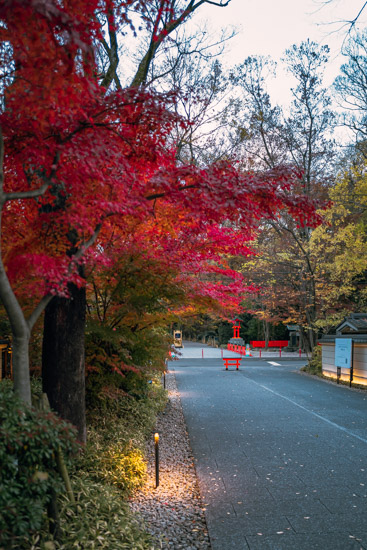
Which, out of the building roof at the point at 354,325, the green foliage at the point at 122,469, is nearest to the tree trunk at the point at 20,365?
the green foliage at the point at 122,469

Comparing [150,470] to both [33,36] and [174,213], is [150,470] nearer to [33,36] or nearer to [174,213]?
[174,213]

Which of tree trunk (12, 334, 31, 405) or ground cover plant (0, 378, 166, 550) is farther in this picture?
tree trunk (12, 334, 31, 405)

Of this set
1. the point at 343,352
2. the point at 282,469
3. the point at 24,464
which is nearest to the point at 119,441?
the point at 282,469

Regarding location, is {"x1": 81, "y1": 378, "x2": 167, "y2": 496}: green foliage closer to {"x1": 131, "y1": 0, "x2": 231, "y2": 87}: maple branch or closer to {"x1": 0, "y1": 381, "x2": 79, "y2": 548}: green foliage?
{"x1": 0, "y1": 381, "x2": 79, "y2": 548}: green foliage

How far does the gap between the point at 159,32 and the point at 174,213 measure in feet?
11.9

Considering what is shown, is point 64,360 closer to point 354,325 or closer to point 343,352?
point 343,352

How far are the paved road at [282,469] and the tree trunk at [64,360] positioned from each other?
2.22 meters

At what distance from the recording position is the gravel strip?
4.99m

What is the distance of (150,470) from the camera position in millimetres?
7211

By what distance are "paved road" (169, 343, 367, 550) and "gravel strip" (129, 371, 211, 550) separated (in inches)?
6.6

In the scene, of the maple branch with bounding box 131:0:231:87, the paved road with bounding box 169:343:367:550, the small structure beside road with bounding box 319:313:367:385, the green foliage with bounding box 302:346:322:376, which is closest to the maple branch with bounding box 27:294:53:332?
the paved road with bounding box 169:343:367:550

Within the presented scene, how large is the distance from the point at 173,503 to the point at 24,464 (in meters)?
2.84

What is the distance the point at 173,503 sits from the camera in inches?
235

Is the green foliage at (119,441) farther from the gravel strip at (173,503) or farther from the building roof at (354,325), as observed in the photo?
the building roof at (354,325)
